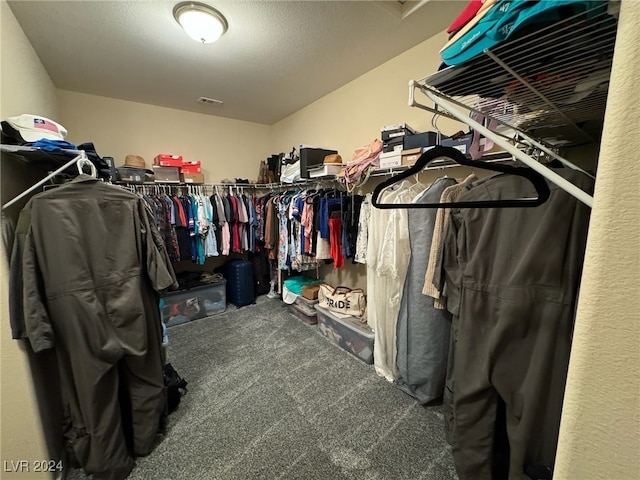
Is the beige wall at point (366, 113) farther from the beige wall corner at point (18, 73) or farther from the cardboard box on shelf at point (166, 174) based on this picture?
the beige wall corner at point (18, 73)

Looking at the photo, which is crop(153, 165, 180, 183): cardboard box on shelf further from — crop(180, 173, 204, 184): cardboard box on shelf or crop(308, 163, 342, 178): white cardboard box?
crop(308, 163, 342, 178): white cardboard box

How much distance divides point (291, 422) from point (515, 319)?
1.43 metres

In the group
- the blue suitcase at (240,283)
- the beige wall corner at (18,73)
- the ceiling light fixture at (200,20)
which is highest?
the ceiling light fixture at (200,20)

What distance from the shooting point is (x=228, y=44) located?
207cm

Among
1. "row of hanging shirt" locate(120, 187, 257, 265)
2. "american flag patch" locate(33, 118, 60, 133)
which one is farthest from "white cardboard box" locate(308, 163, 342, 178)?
"american flag patch" locate(33, 118, 60, 133)

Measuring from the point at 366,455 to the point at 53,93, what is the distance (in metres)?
4.13

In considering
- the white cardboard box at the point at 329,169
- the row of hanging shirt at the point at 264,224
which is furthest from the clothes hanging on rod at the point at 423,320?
the white cardboard box at the point at 329,169

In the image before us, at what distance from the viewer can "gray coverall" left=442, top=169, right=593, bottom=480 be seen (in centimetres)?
98

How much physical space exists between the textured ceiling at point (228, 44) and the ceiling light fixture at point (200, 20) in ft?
0.17

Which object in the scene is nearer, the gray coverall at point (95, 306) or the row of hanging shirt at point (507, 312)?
the row of hanging shirt at point (507, 312)

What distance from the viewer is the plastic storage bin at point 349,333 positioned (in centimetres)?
219

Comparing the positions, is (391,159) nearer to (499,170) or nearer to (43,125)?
(499,170)

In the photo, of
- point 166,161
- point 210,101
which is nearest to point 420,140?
point 210,101

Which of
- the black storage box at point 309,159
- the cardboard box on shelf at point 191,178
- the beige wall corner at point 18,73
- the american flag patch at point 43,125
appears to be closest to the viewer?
the american flag patch at point 43,125
